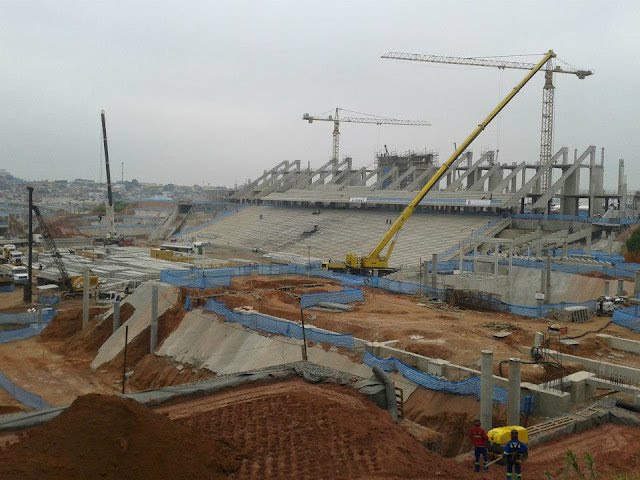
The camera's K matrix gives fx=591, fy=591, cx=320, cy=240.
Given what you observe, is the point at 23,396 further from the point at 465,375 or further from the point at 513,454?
the point at 513,454

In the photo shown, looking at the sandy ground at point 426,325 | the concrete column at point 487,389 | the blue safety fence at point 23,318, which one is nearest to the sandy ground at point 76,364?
the blue safety fence at point 23,318

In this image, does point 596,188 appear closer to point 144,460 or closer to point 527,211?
point 527,211

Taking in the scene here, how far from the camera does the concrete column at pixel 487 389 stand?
1341cm

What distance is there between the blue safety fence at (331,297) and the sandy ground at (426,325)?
1.63 feet

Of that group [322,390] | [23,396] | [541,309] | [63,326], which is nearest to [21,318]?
[63,326]

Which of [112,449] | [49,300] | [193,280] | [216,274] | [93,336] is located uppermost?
[112,449]

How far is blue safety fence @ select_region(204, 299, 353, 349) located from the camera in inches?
779

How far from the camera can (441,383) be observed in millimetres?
15977

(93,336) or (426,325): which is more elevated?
(426,325)

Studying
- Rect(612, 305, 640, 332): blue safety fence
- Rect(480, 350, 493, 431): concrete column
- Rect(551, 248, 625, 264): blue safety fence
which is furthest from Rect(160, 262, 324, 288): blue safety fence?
Rect(480, 350, 493, 431): concrete column

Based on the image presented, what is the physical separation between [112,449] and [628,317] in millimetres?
21562

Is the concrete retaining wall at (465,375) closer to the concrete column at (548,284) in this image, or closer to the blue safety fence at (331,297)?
the blue safety fence at (331,297)

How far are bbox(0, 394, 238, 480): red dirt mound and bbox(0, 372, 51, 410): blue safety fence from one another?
1087 centimetres

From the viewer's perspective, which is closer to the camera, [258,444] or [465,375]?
[258,444]
